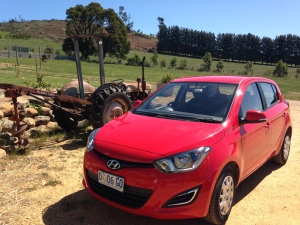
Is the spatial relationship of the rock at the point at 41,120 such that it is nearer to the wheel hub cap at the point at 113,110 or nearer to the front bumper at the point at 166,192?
the wheel hub cap at the point at 113,110

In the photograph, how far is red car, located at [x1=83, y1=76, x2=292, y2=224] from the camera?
2.94 metres

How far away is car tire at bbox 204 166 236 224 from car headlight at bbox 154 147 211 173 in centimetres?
36

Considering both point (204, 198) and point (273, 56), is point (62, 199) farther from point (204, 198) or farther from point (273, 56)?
point (273, 56)

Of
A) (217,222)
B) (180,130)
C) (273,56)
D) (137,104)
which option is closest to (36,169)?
(137,104)

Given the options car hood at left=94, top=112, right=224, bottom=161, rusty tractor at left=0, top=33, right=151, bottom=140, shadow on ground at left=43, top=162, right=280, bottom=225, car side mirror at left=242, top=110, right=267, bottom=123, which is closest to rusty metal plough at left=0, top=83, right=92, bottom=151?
rusty tractor at left=0, top=33, right=151, bottom=140

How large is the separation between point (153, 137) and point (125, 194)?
2.13ft

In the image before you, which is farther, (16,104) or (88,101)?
(88,101)

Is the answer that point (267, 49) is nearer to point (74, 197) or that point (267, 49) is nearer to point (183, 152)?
point (74, 197)

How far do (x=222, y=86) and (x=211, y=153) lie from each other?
143 cm

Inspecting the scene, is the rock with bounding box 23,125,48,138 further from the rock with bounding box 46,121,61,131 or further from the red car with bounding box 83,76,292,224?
the red car with bounding box 83,76,292,224

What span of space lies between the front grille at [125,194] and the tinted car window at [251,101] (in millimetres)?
1656

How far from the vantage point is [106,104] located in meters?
6.21

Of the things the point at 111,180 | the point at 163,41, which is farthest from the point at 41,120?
the point at 163,41

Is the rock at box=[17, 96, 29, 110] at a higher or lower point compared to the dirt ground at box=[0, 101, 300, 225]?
higher
